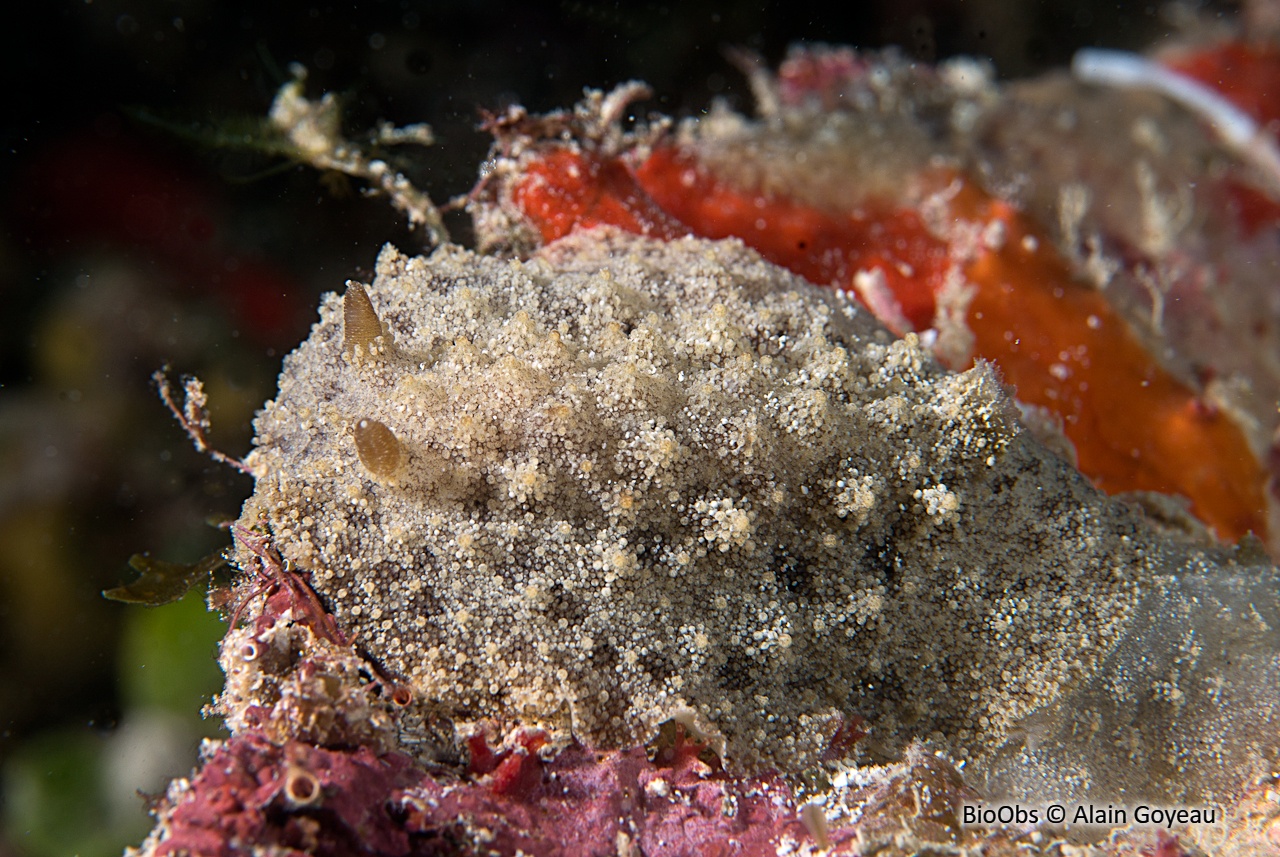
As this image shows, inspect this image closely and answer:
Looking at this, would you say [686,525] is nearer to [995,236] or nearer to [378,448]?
[378,448]

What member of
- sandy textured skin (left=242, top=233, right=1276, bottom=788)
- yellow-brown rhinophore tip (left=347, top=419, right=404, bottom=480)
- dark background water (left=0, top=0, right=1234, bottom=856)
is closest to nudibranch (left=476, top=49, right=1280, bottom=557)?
dark background water (left=0, top=0, right=1234, bottom=856)

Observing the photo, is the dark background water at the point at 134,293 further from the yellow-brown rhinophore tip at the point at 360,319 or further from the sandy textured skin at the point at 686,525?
the sandy textured skin at the point at 686,525

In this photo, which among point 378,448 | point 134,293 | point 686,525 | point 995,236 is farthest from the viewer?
point 134,293

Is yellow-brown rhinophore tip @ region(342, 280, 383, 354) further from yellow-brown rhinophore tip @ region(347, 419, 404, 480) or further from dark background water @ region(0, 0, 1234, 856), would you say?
dark background water @ region(0, 0, 1234, 856)

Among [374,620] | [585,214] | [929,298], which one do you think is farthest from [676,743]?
[929,298]

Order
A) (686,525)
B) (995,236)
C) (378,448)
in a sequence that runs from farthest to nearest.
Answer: (995,236) → (686,525) → (378,448)

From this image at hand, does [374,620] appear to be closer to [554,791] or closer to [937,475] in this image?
[554,791]

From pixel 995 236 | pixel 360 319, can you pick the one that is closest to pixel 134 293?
pixel 360 319

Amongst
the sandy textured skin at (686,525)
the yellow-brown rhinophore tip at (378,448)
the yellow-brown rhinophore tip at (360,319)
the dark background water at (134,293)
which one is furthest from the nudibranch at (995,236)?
the yellow-brown rhinophore tip at (378,448)
